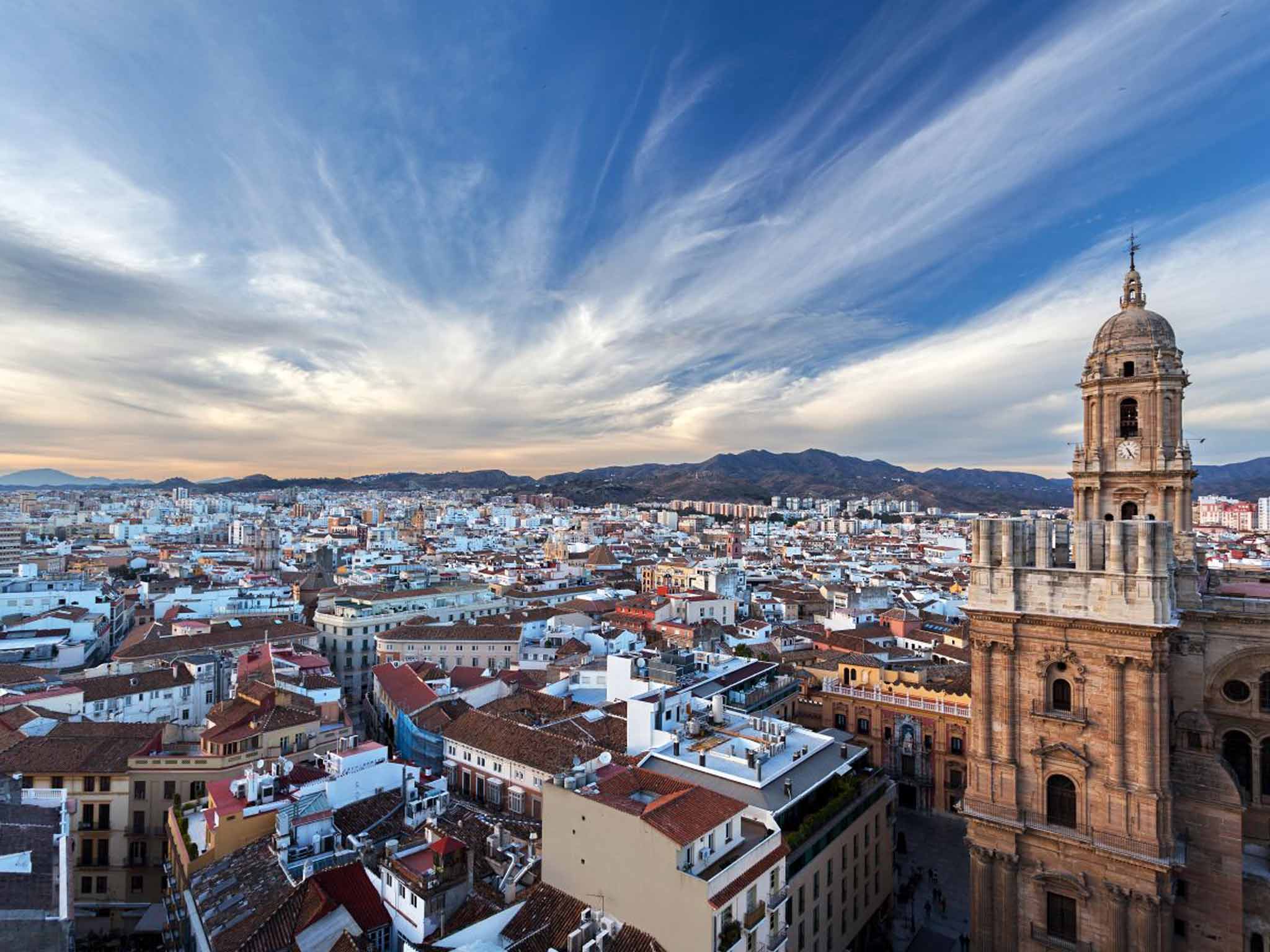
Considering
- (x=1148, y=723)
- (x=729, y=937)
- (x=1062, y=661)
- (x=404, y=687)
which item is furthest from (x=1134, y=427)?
(x=404, y=687)

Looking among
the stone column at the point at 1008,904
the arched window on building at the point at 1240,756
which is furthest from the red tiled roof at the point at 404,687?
the arched window on building at the point at 1240,756

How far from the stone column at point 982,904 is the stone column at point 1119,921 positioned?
2.81 m

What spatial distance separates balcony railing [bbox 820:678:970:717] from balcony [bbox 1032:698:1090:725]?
47.4 feet

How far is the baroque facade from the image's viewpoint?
1819cm

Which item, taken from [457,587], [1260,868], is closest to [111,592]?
[457,587]

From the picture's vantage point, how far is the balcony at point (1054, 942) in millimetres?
18953

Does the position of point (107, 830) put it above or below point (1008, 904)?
below

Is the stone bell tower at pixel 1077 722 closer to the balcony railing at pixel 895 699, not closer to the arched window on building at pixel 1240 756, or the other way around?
the arched window on building at pixel 1240 756

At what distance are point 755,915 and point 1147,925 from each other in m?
9.87

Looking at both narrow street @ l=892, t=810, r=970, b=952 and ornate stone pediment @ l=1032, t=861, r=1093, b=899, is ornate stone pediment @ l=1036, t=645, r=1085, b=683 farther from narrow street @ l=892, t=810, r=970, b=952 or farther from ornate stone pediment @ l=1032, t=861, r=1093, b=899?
narrow street @ l=892, t=810, r=970, b=952

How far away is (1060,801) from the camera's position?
64.2 feet

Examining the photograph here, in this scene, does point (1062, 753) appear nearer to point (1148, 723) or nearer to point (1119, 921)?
Result: point (1148, 723)

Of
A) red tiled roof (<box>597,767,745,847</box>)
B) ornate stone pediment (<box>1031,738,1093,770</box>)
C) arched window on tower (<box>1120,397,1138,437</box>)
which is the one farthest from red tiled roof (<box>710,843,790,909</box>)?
arched window on tower (<box>1120,397,1138,437</box>)

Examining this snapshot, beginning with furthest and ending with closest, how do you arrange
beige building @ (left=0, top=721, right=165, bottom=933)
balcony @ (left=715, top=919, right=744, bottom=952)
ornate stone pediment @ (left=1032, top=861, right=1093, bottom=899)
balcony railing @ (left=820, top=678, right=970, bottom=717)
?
balcony railing @ (left=820, top=678, right=970, bottom=717)
beige building @ (left=0, top=721, right=165, bottom=933)
ornate stone pediment @ (left=1032, top=861, right=1093, bottom=899)
balcony @ (left=715, top=919, right=744, bottom=952)
